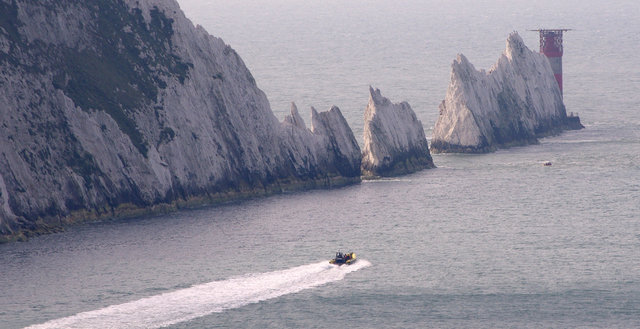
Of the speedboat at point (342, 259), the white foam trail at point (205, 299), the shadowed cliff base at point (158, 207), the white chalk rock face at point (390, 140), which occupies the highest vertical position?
the white chalk rock face at point (390, 140)

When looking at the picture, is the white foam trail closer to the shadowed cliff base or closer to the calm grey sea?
the calm grey sea

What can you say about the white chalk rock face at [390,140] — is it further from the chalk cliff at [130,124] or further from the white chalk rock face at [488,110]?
the white chalk rock face at [488,110]

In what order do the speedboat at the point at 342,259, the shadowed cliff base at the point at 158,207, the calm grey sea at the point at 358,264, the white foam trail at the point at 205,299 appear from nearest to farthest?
the white foam trail at the point at 205,299
the calm grey sea at the point at 358,264
the speedboat at the point at 342,259
the shadowed cliff base at the point at 158,207

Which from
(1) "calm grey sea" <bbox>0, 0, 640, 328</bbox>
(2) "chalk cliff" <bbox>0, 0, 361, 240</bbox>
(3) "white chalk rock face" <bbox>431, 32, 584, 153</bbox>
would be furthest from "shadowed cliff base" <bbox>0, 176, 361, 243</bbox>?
(3) "white chalk rock face" <bbox>431, 32, 584, 153</bbox>

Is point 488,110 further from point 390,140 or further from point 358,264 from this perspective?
point 358,264

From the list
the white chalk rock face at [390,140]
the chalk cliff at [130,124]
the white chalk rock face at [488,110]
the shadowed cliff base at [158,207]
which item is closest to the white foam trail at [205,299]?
the shadowed cliff base at [158,207]

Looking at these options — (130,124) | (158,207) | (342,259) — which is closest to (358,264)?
(342,259)

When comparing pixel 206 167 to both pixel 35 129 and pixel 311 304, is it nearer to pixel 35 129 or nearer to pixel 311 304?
pixel 35 129
